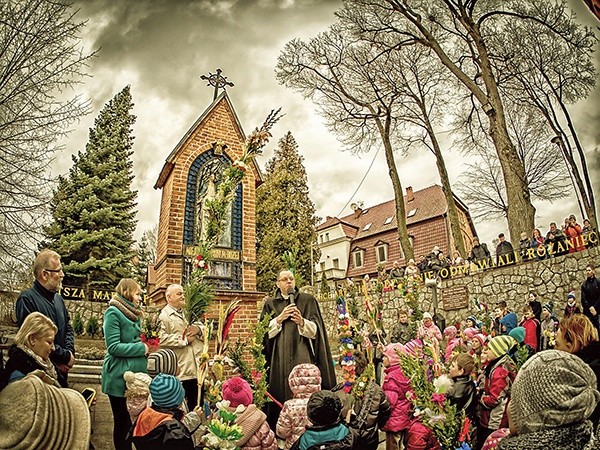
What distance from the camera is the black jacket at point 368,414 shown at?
2.37 meters

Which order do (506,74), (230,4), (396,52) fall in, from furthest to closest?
(396,52) < (506,74) < (230,4)

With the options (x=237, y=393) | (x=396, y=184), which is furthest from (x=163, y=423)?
(x=396, y=184)

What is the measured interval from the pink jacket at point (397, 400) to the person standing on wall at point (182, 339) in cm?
137

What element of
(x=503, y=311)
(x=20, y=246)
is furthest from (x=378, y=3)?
(x=20, y=246)

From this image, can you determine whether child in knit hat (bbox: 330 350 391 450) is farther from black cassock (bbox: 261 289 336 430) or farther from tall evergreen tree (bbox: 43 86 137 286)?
tall evergreen tree (bbox: 43 86 137 286)

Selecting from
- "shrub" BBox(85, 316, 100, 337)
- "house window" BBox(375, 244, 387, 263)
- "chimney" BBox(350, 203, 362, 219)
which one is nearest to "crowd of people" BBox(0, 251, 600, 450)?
"shrub" BBox(85, 316, 100, 337)

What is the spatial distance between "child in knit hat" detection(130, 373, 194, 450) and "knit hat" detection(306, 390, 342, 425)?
0.60 m

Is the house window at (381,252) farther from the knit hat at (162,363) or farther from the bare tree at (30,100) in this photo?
the knit hat at (162,363)

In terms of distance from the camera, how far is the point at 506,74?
9.72 metres

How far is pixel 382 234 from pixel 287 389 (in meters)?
17.5

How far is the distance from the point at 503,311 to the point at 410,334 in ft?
10.9

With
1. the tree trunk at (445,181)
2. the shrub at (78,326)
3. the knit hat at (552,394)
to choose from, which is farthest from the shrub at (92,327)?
the tree trunk at (445,181)

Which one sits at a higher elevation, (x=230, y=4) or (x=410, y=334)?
(x=230, y=4)

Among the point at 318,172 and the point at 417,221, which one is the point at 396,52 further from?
the point at 417,221
